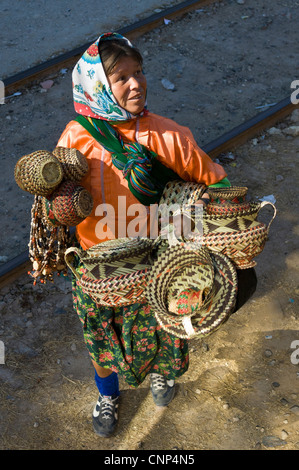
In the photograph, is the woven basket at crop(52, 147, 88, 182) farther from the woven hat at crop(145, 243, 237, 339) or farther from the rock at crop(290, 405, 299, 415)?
the rock at crop(290, 405, 299, 415)

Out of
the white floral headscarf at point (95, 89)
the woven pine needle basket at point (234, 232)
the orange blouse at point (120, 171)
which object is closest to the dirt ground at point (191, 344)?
the orange blouse at point (120, 171)

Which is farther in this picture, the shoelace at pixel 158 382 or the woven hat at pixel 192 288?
the shoelace at pixel 158 382

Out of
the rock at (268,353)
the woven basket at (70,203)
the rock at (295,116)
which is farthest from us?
the rock at (295,116)

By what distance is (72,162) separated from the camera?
2336mm

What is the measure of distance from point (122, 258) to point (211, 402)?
1.47m

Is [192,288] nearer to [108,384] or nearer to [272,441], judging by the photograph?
[108,384]

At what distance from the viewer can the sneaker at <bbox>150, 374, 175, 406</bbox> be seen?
333cm

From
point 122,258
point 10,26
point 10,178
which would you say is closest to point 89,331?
point 122,258

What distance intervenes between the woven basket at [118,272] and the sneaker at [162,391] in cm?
118

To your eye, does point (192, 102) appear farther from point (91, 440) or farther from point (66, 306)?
point (91, 440)

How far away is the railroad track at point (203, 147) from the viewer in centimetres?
410

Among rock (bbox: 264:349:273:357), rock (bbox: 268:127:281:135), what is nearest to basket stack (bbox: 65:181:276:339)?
rock (bbox: 264:349:273:357)

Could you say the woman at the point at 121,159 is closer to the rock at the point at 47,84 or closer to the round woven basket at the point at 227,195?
the round woven basket at the point at 227,195

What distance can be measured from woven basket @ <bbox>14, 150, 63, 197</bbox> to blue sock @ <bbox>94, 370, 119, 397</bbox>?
1.34 meters
